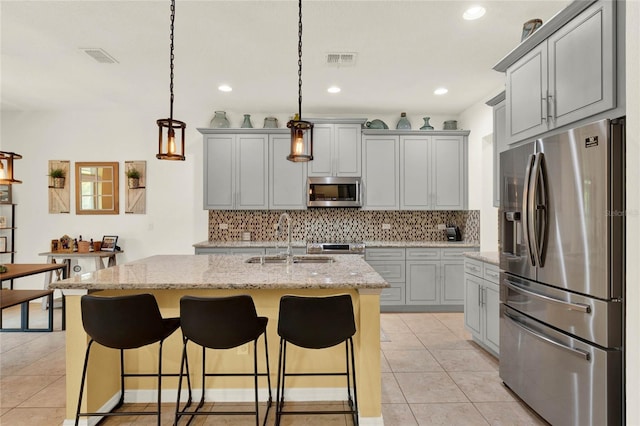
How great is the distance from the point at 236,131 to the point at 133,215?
2003 millimetres

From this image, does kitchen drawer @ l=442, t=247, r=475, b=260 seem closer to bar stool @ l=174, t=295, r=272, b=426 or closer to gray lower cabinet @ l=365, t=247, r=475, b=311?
gray lower cabinet @ l=365, t=247, r=475, b=311

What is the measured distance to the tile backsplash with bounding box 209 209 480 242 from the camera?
5199 mm

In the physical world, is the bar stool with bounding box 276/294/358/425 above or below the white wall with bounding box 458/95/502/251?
below

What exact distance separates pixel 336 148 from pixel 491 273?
261 cm

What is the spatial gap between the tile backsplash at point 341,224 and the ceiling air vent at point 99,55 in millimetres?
2306

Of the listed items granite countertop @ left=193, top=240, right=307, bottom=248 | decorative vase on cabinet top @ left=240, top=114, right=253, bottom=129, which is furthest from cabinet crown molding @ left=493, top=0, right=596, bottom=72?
decorative vase on cabinet top @ left=240, top=114, right=253, bottom=129

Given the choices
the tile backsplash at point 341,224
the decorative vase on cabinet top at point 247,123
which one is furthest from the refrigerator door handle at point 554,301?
the decorative vase on cabinet top at point 247,123

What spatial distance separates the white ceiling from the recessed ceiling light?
0.04 meters

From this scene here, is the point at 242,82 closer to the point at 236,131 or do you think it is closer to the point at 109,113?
the point at 236,131

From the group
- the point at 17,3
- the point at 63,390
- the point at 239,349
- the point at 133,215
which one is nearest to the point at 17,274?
the point at 63,390

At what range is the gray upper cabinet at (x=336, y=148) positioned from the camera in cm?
490

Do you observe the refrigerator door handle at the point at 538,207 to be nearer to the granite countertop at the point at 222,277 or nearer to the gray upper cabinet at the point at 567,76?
Answer: the gray upper cabinet at the point at 567,76

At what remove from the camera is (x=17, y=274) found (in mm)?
3453

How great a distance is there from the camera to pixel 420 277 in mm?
4738
